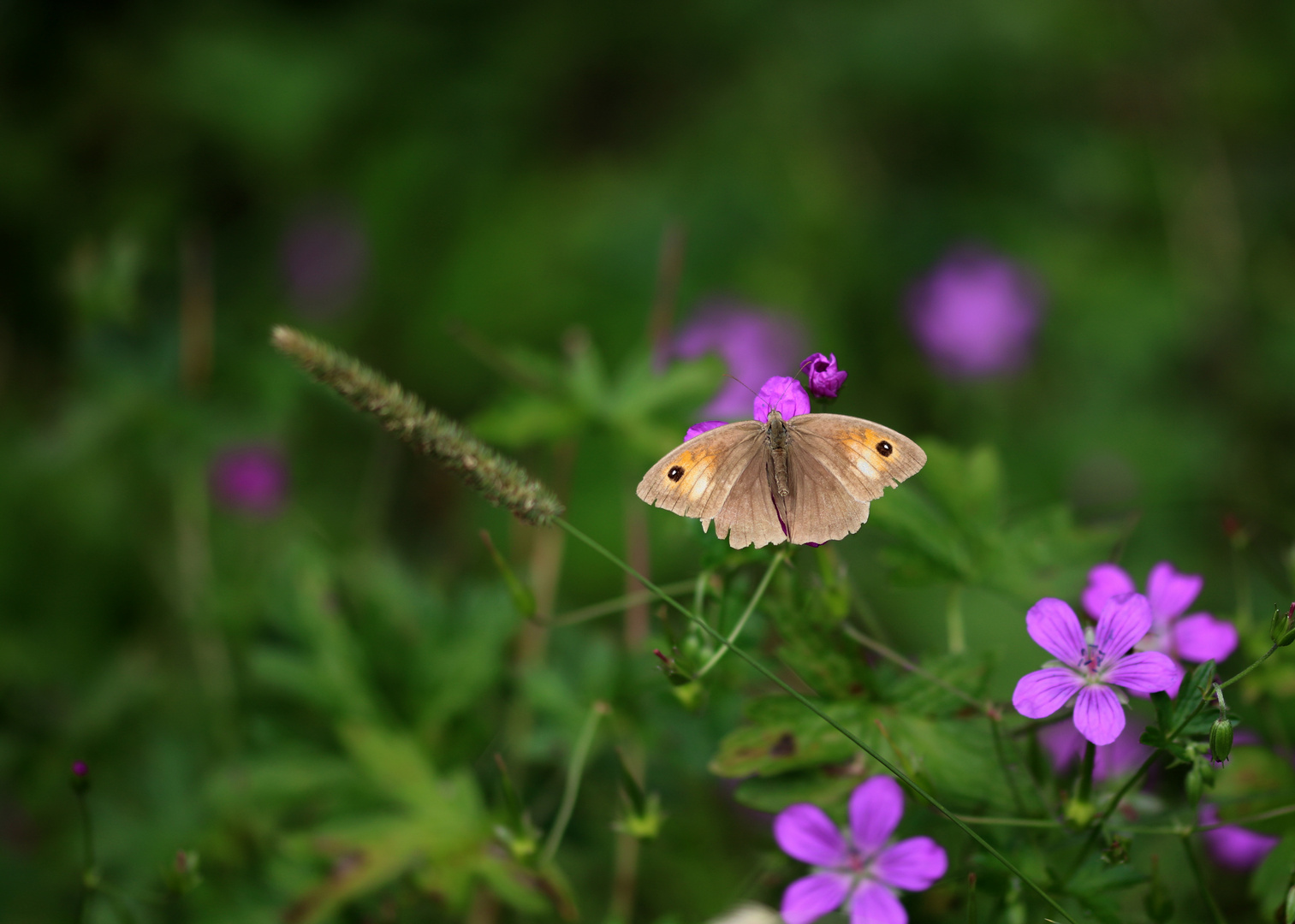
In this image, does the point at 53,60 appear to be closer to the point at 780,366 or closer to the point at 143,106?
the point at 143,106

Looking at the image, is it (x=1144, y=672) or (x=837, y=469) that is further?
(x=837, y=469)

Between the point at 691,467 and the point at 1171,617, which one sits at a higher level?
the point at 691,467

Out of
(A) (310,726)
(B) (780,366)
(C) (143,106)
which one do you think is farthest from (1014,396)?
(C) (143,106)

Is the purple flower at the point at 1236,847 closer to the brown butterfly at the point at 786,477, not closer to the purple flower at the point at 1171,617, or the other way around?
the purple flower at the point at 1171,617

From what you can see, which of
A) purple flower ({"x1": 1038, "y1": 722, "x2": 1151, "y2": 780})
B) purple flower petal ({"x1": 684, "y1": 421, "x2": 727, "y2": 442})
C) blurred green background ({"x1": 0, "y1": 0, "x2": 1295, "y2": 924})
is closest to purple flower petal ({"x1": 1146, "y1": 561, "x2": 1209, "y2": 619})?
purple flower ({"x1": 1038, "y1": 722, "x2": 1151, "y2": 780})

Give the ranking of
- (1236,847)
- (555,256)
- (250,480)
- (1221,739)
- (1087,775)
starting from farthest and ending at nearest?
(555,256)
(250,480)
(1236,847)
(1087,775)
(1221,739)

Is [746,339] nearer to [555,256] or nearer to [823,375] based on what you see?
[555,256]

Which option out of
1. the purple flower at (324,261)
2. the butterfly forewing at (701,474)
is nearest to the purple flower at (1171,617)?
the butterfly forewing at (701,474)

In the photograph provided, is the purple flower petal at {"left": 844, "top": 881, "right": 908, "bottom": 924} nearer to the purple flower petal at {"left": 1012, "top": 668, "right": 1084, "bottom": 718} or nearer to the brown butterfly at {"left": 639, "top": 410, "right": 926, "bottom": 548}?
the purple flower petal at {"left": 1012, "top": 668, "right": 1084, "bottom": 718}

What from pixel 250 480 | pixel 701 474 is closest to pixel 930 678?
pixel 701 474
